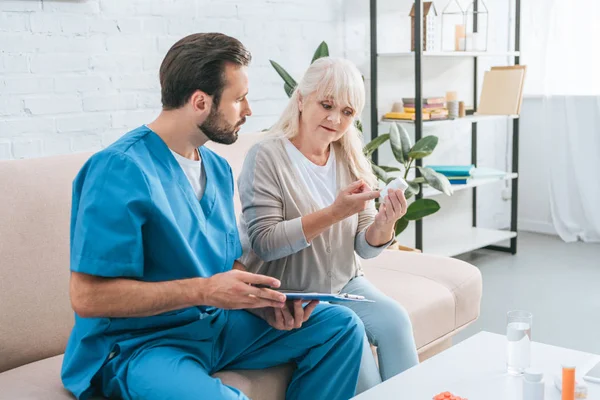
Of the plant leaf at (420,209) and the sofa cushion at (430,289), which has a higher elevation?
the plant leaf at (420,209)

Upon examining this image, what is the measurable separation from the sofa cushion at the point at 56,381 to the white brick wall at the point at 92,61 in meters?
0.99

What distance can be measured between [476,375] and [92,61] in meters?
1.75

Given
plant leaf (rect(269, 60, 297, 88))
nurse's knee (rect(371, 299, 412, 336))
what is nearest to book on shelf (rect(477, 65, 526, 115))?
plant leaf (rect(269, 60, 297, 88))

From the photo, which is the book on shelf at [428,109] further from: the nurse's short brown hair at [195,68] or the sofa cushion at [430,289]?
the nurse's short brown hair at [195,68]

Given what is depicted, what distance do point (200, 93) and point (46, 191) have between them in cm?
54

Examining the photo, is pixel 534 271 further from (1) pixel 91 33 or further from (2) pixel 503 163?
(1) pixel 91 33

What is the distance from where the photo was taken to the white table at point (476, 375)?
147 centimetres

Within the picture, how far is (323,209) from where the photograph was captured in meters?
1.85

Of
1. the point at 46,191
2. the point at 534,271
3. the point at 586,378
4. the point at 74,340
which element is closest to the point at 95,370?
the point at 74,340

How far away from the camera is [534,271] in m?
3.88

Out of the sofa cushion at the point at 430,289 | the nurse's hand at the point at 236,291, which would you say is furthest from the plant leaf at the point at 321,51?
the nurse's hand at the point at 236,291

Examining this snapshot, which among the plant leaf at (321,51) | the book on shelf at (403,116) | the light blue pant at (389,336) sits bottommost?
the light blue pant at (389,336)

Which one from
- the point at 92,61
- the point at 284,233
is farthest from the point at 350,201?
the point at 92,61

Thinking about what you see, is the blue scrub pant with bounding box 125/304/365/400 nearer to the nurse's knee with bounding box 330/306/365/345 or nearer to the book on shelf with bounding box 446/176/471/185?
the nurse's knee with bounding box 330/306/365/345
